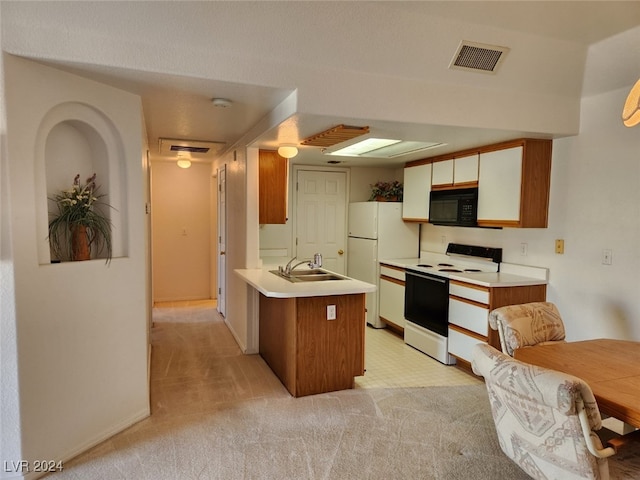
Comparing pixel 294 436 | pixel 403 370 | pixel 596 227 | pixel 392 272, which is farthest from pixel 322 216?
pixel 294 436

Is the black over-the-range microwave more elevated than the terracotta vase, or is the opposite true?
the black over-the-range microwave

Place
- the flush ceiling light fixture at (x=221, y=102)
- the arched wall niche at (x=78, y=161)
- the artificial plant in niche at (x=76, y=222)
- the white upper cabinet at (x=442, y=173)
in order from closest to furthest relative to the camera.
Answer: the arched wall niche at (x=78, y=161) → the artificial plant in niche at (x=76, y=222) → the flush ceiling light fixture at (x=221, y=102) → the white upper cabinet at (x=442, y=173)

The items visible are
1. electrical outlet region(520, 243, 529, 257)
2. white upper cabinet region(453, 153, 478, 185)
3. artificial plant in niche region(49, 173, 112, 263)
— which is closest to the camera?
artificial plant in niche region(49, 173, 112, 263)

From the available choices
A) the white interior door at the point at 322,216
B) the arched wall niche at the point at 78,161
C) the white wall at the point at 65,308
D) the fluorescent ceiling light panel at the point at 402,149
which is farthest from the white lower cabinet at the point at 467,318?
the arched wall niche at the point at 78,161

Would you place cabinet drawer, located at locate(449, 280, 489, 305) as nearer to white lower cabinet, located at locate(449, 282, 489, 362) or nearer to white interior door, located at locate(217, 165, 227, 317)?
white lower cabinet, located at locate(449, 282, 489, 362)

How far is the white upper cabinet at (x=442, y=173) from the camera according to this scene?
438 centimetres

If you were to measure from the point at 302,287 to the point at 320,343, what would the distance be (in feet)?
1.55

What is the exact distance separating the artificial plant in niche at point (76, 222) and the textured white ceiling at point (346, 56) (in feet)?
2.22

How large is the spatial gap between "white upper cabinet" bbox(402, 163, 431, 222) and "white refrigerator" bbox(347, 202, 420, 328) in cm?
15

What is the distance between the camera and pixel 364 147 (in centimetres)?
418

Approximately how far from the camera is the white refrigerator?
203 inches

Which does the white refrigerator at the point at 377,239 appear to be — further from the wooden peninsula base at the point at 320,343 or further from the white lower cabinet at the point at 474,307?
the wooden peninsula base at the point at 320,343

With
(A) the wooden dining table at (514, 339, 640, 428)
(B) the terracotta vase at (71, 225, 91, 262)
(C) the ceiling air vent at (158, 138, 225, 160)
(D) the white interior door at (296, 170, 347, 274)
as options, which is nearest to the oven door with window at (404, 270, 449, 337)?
(D) the white interior door at (296, 170, 347, 274)

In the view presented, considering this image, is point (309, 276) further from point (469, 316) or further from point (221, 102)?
point (221, 102)
